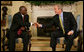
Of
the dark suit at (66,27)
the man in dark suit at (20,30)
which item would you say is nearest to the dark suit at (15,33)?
the man in dark suit at (20,30)

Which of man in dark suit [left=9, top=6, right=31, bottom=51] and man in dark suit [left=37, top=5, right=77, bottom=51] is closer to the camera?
man in dark suit [left=37, top=5, right=77, bottom=51]

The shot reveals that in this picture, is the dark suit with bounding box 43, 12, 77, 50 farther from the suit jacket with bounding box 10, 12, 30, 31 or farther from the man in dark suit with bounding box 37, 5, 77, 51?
the suit jacket with bounding box 10, 12, 30, 31

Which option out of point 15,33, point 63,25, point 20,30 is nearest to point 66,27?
point 63,25

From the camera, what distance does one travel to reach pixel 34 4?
6629 millimetres

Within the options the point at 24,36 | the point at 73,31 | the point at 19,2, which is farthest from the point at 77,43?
the point at 19,2

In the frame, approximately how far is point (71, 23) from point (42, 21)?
3.05m

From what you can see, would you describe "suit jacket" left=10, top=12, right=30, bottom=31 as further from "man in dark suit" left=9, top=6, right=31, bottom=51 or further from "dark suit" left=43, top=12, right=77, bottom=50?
"dark suit" left=43, top=12, right=77, bottom=50

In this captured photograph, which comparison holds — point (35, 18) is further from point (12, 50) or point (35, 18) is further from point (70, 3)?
point (12, 50)

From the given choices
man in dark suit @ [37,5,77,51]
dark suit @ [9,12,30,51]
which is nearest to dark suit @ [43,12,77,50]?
man in dark suit @ [37,5,77,51]

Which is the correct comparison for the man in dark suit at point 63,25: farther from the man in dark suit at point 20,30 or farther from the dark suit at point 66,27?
the man in dark suit at point 20,30

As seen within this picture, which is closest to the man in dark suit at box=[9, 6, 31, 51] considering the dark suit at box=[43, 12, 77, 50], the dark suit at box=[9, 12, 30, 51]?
the dark suit at box=[9, 12, 30, 51]

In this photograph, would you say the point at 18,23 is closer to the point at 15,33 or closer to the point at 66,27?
the point at 15,33

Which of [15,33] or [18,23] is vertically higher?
[18,23]

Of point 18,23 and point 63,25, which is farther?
point 18,23
